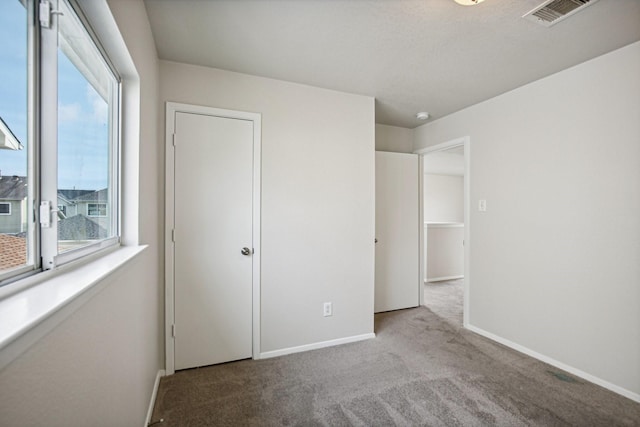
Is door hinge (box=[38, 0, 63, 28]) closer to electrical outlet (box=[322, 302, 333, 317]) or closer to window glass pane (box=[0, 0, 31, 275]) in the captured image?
window glass pane (box=[0, 0, 31, 275])

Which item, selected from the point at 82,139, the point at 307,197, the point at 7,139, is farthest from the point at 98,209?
the point at 307,197

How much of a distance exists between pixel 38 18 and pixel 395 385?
8.49 feet

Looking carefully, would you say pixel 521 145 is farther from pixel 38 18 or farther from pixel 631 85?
pixel 38 18

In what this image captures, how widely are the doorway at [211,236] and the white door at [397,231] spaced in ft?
5.95

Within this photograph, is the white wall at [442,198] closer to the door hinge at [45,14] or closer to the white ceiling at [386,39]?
the white ceiling at [386,39]

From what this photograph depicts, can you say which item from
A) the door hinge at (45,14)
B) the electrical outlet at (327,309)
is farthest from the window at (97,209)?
the electrical outlet at (327,309)

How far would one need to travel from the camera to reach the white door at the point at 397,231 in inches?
146

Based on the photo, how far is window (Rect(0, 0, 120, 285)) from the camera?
682 millimetres

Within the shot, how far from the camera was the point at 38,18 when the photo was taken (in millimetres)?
781

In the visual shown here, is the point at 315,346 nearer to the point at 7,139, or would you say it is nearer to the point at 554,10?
the point at 7,139

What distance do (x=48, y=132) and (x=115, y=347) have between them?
77 cm

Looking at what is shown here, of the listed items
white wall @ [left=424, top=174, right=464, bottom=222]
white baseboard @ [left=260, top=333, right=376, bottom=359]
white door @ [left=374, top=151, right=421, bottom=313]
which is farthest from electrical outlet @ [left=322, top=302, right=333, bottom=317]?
white wall @ [left=424, top=174, right=464, bottom=222]

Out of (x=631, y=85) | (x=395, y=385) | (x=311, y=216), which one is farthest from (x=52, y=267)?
(x=631, y=85)

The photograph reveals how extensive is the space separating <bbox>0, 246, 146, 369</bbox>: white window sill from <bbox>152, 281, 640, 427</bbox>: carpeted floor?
1.40 meters
